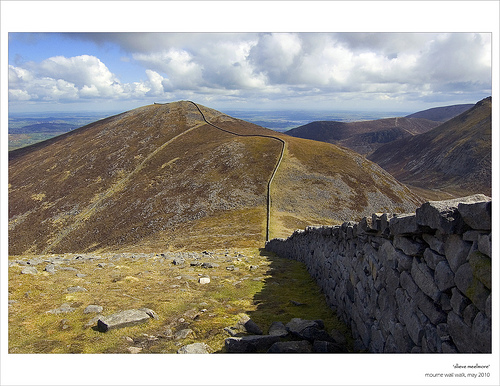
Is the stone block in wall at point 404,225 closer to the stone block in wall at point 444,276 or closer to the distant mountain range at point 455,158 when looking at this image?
the stone block in wall at point 444,276

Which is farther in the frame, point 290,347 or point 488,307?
point 290,347

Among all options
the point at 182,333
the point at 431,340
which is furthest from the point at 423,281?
the point at 182,333

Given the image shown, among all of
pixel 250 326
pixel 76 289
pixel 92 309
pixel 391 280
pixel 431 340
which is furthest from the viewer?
pixel 76 289

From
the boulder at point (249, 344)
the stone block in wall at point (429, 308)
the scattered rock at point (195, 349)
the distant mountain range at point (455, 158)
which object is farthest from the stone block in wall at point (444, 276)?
the distant mountain range at point (455, 158)

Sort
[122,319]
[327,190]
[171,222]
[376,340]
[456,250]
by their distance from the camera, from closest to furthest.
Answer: [456,250], [376,340], [122,319], [171,222], [327,190]

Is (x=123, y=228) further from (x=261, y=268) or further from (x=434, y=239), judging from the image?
(x=434, y=239)

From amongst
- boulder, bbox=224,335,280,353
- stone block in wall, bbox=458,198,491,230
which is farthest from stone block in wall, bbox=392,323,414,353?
boulder, bbox=224,335,280,353

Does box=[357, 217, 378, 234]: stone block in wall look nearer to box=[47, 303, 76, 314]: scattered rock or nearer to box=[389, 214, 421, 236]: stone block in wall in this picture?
box=[389, 214, 421, 236]: stone block in wall

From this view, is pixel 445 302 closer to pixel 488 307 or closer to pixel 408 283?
pixel 488 307
